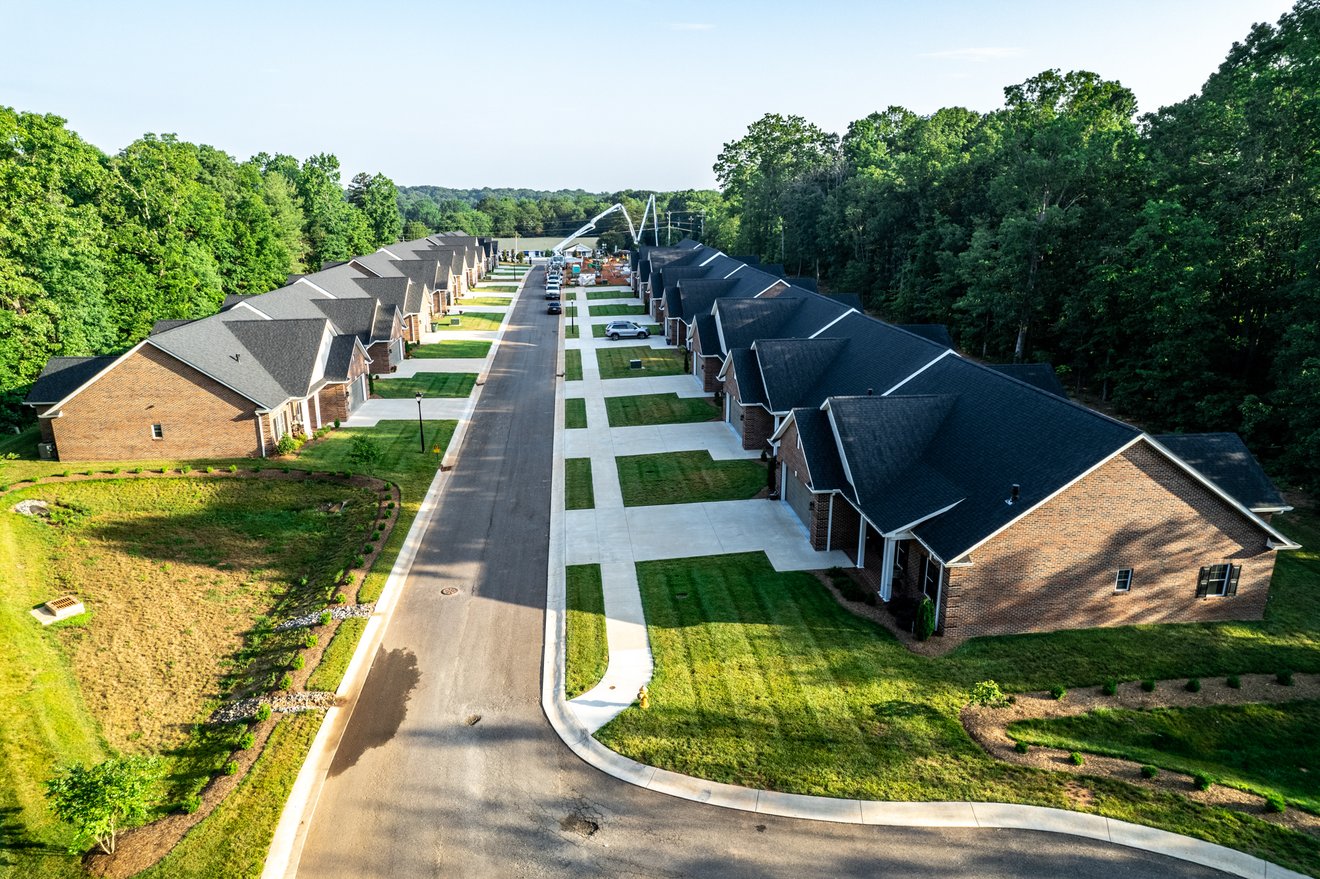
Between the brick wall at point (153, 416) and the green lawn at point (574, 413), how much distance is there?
49.8ft

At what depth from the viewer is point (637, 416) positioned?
138 ft

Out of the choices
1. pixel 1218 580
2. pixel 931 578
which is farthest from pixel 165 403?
pixel 1218 580

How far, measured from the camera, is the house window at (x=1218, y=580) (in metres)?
20.9

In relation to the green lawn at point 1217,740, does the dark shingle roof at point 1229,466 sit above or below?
above

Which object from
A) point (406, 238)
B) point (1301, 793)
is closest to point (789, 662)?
point (1301, 793)

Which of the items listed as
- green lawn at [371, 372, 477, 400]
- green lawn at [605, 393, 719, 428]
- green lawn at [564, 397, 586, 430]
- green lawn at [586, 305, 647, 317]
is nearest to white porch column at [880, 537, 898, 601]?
green lawn at [605, 393, 719, 428]

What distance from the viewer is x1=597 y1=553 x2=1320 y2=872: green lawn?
1468cm

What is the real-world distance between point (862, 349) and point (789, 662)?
1961 centimetres

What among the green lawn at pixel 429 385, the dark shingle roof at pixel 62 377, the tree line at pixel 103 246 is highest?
the tree line at pixel 103 246

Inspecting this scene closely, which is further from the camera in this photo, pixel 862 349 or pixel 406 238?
pixel 406 238

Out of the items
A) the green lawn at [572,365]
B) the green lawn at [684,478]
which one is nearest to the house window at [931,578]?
the green lawn at [684,478]

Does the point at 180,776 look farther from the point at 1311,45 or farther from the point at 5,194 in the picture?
the point at 1311,45

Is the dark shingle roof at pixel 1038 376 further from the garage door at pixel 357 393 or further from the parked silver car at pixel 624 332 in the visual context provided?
the parked silver car at pixel 624 332

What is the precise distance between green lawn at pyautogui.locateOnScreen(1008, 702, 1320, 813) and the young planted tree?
17.3m
